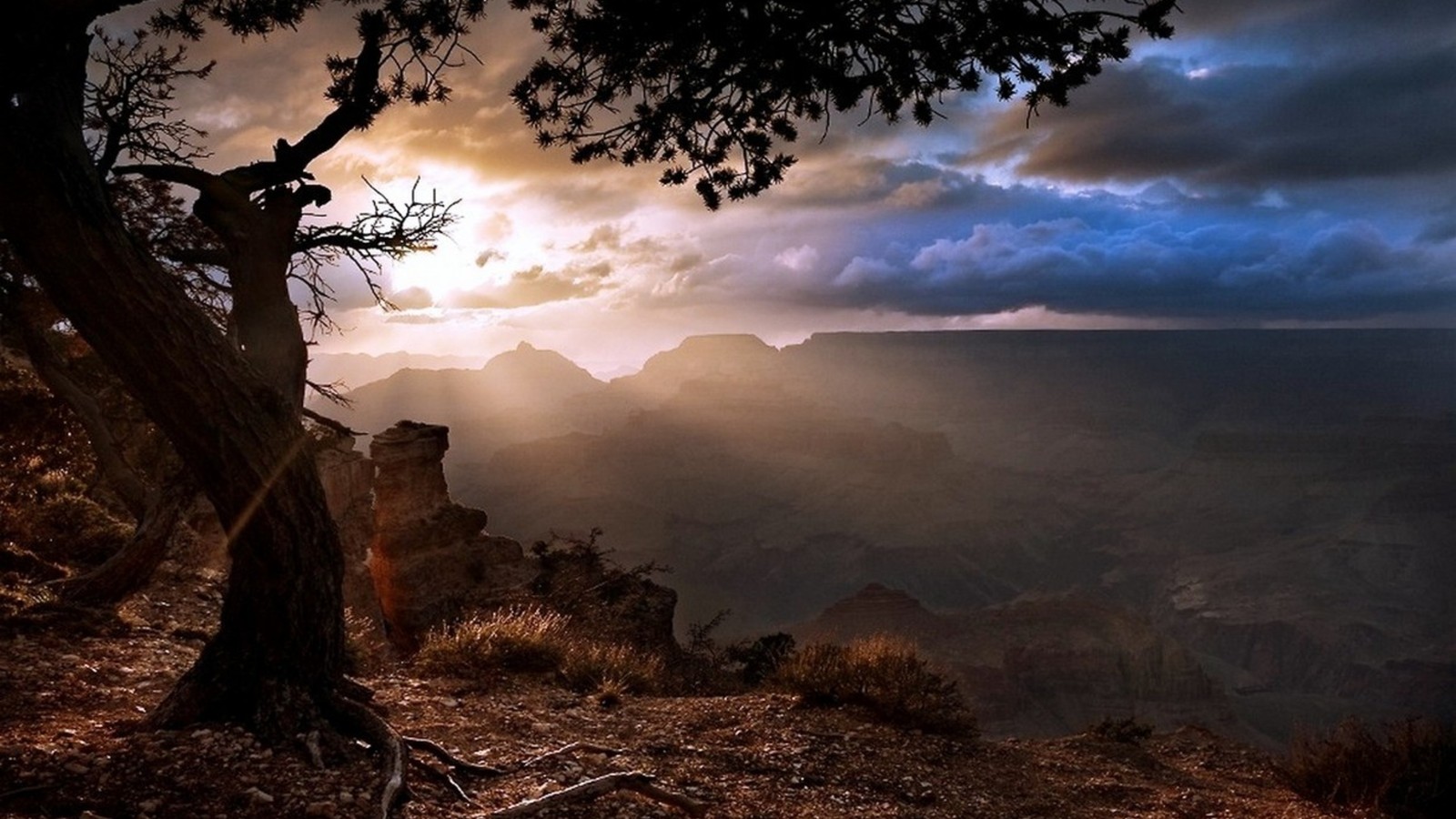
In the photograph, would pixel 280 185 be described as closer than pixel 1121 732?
Yes

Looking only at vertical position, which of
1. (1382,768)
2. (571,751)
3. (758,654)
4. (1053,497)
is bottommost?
(1053,497)

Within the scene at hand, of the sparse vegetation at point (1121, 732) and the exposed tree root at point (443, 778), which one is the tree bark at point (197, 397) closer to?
the exposed tree root at point (443, 778)

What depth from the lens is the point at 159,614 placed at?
9.41 meters

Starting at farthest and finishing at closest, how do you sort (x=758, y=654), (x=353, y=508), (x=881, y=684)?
(x=353, y=508), (x=758, y=654), (x=881, y=684)

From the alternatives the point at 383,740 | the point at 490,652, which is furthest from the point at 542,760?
the point at 490,652

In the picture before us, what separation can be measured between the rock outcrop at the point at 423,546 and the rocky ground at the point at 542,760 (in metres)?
11.7

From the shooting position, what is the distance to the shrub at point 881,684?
784cm

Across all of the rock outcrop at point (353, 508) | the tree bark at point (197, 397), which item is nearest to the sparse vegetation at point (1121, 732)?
the tree bark at point (197, 397)

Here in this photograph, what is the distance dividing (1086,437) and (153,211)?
16952cm

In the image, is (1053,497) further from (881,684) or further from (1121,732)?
(881,684)

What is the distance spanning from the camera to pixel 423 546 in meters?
22.5

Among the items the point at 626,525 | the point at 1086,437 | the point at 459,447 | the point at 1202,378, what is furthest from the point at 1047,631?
the point at 1202,378

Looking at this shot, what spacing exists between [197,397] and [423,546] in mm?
19001

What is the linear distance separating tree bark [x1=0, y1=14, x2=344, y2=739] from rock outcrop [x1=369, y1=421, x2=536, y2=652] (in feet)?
50.5
